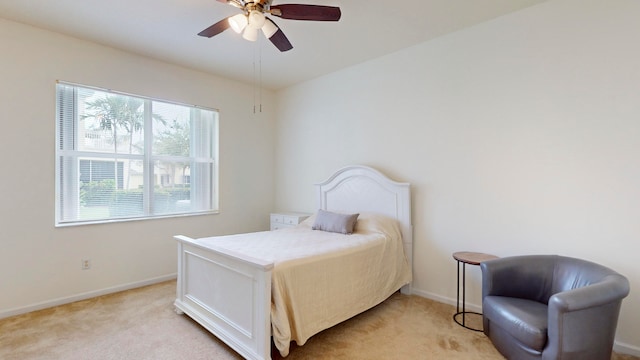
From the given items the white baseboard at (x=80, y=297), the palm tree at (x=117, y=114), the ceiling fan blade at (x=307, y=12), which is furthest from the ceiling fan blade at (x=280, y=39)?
the white baseboard at (x=80, y=297)

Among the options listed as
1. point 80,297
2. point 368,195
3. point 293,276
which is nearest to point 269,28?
point 293,276

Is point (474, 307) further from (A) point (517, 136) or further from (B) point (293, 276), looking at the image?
(B) point (293, 276)

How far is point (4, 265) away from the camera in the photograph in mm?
2854

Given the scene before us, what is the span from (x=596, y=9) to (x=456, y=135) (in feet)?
4.59

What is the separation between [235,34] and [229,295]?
2542 mm

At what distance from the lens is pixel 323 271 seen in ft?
7.75

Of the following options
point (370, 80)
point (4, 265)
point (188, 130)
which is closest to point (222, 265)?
point (4, 265)

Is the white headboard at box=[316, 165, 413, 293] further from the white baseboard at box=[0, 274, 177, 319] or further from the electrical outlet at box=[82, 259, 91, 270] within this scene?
the electrical outlet at box=[82, 259, 91, 270]

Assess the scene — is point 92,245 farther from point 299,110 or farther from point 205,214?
point 299,110

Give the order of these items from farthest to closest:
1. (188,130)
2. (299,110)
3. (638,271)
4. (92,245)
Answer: (299,110) < (188,130) < (92,245) < (638,271)

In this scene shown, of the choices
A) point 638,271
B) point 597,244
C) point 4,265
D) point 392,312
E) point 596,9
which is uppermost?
point 596,9

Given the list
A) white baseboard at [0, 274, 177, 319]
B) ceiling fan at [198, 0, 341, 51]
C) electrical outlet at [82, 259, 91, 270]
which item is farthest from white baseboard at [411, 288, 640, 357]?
electrical outlet at [82, 259, 91, 270]

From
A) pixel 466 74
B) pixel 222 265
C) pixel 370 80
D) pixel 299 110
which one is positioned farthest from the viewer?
pixel 299 110

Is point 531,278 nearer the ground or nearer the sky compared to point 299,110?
Result: nearer the ground
